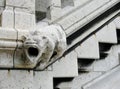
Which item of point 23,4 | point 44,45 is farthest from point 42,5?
point 44,45

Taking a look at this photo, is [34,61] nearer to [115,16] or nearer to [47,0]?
[47,0]

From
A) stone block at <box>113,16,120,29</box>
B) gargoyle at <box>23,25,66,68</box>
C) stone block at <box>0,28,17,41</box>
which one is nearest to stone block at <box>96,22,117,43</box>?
stone block at <box>113,16,120,29</box>

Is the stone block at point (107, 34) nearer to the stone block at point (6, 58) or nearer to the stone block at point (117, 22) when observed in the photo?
the stone block at point (117, 22)

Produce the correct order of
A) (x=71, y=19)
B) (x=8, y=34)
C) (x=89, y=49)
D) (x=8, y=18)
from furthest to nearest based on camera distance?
(x=89, y=49), (x=71, y=19), (x=8, y=18), (x=8, y=34)

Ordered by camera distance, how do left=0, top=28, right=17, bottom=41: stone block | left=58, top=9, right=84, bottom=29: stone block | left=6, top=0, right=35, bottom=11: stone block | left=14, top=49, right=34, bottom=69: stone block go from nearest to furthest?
1. left=0, top=28, right=17, bottom=41: stone block
2. left=14, top=49, right=34, bottom=69: stone block
3. left=6, top=0, right=35, bottom=11: stone block
4. left=58, top=9, right=84, bottom=29: stone block

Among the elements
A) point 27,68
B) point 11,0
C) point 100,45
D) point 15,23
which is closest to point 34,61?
point 27,68

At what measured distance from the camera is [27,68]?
3.49m

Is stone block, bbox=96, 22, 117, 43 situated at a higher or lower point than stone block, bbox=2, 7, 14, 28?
lower

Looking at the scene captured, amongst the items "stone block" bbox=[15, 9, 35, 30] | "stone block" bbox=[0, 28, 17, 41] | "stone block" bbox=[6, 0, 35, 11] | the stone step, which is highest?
"stone block" bbox=[6, 0, 35, 11]

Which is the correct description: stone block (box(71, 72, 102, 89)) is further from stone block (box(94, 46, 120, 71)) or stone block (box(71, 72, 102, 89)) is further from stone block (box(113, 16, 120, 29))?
stone block (box(113, 16, 120, 29))

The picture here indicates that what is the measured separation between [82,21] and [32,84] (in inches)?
37.1

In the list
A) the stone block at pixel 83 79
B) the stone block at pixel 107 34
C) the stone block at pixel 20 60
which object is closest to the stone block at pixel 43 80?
the stone block at pixel 20 60

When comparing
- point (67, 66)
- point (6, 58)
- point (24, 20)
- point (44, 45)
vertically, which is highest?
point (24, 20)

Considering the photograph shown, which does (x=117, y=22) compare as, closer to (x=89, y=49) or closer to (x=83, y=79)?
(x=89, y=49)
